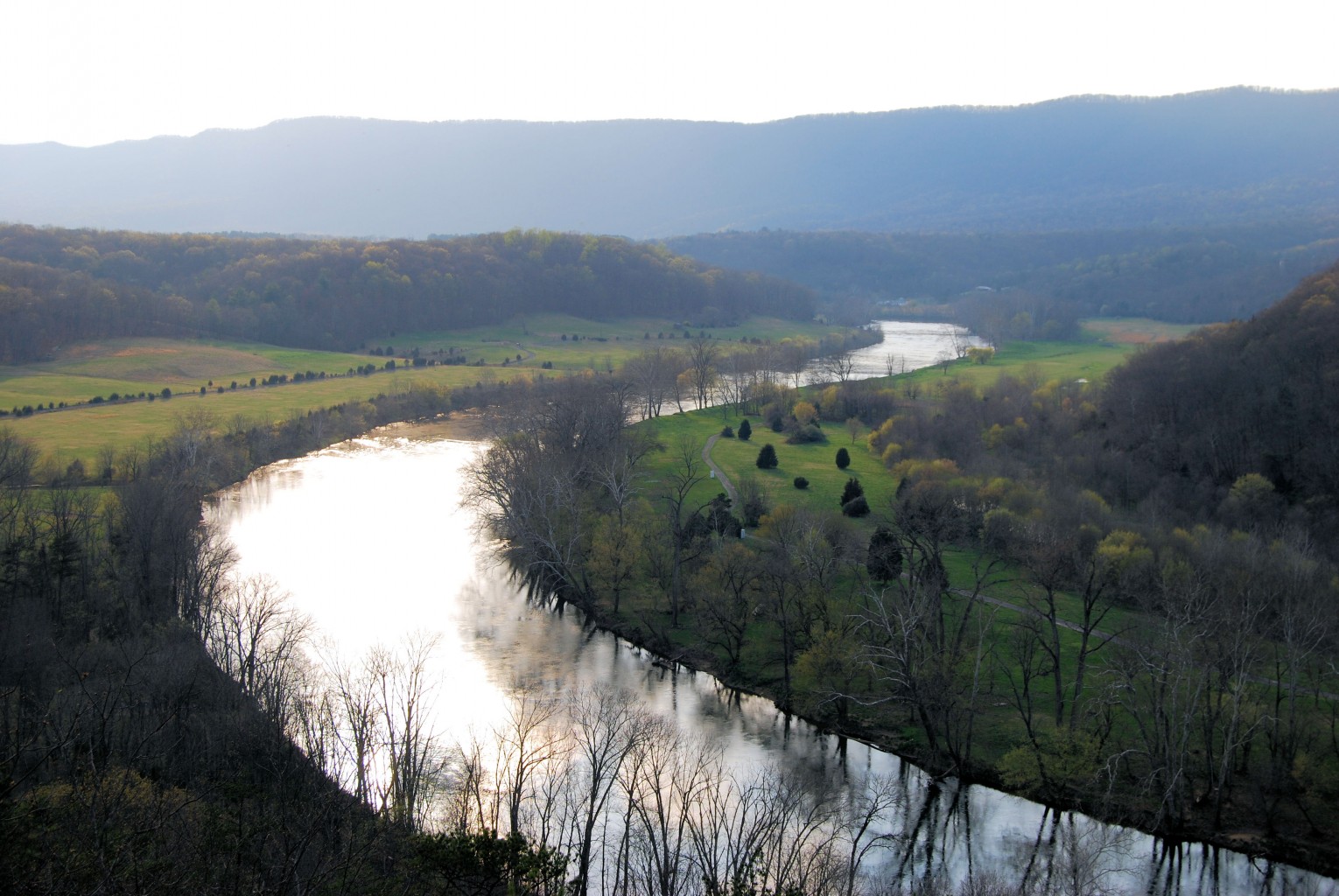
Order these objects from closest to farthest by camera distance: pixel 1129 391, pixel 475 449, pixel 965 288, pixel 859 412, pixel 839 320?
pixel 1129 391
pixel 475 449
pixel 859 412
pixel 839 320
pixel 965 288

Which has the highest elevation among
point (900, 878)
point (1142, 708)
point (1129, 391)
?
point (1129, 391)

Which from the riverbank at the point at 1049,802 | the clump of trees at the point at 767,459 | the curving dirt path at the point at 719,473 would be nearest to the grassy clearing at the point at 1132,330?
the curving dirt path at the point at 719,473

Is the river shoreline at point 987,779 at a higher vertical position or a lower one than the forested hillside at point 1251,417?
lower

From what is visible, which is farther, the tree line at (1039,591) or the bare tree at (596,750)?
the tree line at (1039,591)

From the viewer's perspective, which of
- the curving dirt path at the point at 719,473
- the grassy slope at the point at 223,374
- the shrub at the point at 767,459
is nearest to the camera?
the curving dirt path at the point at 719,473

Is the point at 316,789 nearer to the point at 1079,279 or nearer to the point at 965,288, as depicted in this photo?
the point at 1079,279

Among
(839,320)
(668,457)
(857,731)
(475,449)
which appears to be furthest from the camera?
(839,320)

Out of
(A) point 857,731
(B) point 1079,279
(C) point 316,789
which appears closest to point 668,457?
(A) point 857,731

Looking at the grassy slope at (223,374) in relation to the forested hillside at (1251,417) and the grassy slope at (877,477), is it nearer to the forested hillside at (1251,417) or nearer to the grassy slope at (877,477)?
the grassy slope at (877,477)
